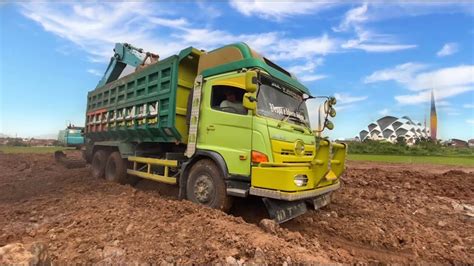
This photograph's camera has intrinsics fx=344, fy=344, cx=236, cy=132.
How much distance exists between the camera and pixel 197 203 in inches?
241

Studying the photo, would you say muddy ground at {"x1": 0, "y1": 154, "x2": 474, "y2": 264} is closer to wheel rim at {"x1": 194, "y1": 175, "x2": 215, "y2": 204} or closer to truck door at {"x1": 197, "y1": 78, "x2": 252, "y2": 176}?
wheel rim at {"x1": 194, "y1": 175, "x2": 215, "y2": 204}

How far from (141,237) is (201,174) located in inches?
74.6

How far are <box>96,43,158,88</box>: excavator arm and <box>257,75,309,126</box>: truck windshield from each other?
4827 mm

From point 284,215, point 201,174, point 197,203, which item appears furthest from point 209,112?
point 284,215

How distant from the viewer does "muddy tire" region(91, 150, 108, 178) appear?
999 centimetres

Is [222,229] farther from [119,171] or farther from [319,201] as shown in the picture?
[119,171]

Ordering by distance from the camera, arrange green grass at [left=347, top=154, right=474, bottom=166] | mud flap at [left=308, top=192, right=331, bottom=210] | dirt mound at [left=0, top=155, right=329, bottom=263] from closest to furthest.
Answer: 1. dirt mound at [left=0, top=155, right=329, bottom=263]
2. mud flap at [left=308, top=192, right=331, bottom=210]
3. green grass at [left=347, top=154, right=474, bottom=166]

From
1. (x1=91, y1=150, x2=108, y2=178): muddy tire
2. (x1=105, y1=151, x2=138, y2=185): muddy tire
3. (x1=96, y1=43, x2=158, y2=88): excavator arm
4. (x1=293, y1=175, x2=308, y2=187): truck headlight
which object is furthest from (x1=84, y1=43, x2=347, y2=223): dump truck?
(x1=91, y1=150, x2=108, y2=178): muddy tire

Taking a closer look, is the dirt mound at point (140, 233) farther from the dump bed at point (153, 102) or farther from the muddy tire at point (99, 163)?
the muddy tire at point (99, 163)

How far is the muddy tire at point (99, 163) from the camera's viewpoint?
32.8 ft

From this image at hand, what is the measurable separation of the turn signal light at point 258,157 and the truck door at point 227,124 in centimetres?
10

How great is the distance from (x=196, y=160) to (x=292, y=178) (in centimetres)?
218

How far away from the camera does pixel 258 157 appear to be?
17.6 feet

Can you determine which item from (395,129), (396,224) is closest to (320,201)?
(396,224)
